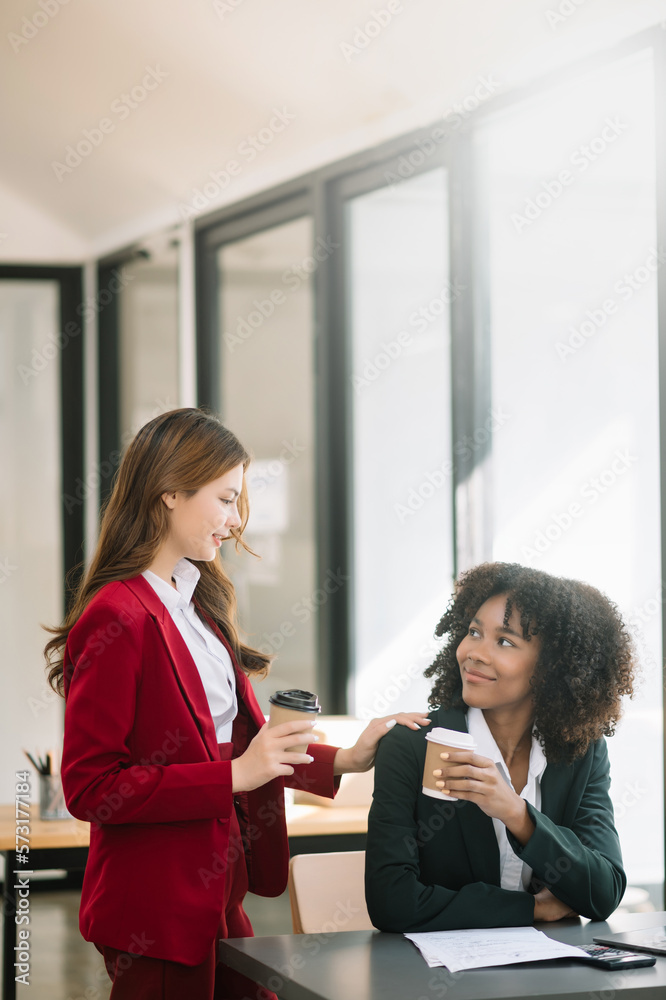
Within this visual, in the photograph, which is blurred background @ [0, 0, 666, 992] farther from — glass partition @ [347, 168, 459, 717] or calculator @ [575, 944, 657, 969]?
calculator @ [575, 944, 657, 969]

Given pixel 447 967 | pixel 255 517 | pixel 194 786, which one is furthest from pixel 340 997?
pixel 255 517

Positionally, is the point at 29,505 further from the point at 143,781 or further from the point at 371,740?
the point at 143,781

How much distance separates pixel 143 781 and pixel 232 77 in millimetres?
2913

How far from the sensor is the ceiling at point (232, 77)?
325 centimetres

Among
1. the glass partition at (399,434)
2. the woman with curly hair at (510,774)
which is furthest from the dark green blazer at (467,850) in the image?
the glass partition at (399,434)

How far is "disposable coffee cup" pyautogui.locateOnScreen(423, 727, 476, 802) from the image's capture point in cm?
177

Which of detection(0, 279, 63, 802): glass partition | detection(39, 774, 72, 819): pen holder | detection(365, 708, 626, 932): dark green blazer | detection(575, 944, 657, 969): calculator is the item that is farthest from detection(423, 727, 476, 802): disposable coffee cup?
detection(0, 279, 63, 802): glass partition

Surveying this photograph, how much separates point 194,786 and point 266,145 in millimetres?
3148

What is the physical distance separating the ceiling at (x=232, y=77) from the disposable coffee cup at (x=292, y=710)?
2134 mm

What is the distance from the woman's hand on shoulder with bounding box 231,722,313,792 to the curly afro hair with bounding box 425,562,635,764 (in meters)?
0.44

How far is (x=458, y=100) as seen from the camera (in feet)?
11.7

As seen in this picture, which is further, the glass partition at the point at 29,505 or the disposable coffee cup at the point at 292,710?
the glass partition at the point at 29,505

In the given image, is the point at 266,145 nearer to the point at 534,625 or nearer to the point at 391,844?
the point at 534,625

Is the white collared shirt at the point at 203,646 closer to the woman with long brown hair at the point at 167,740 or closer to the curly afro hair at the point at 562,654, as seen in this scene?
the woman with long brown hair at the point at 167,740
